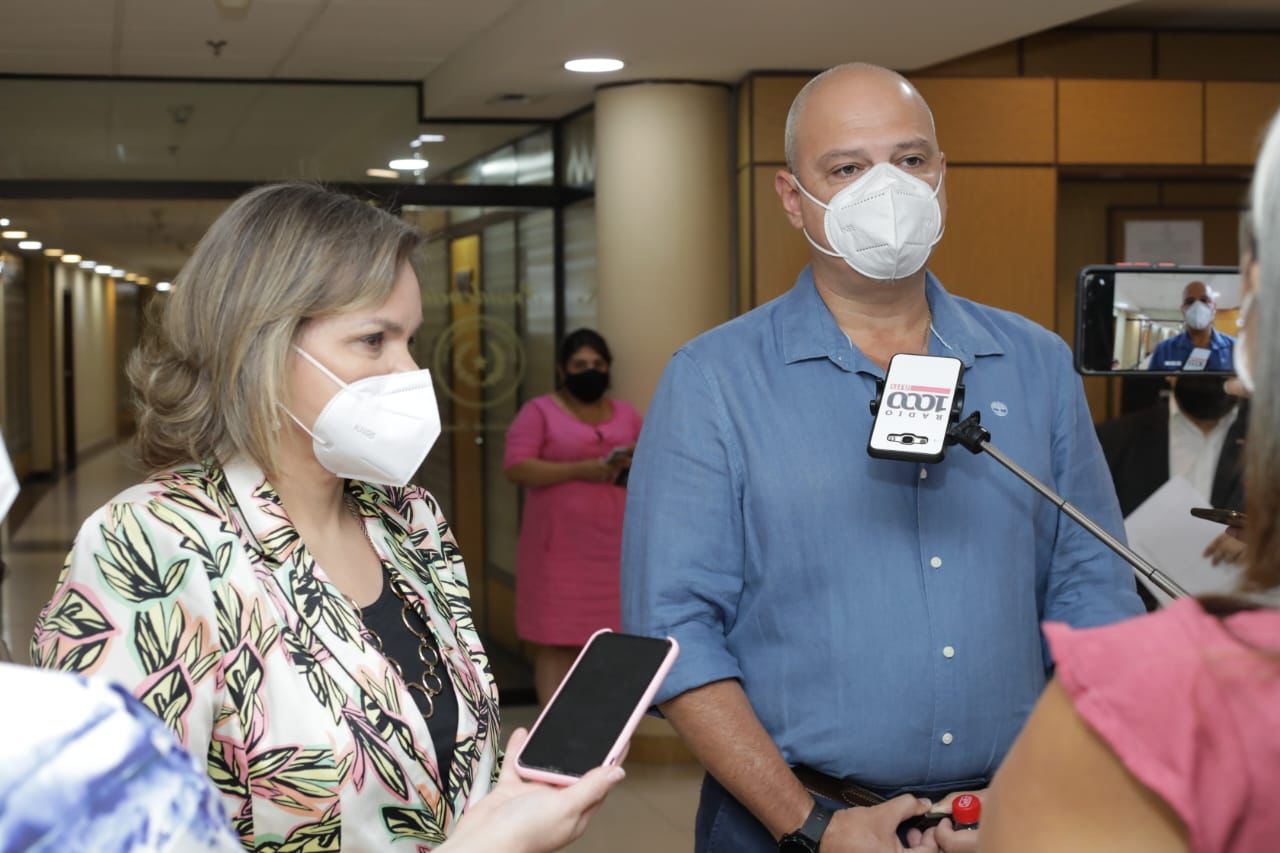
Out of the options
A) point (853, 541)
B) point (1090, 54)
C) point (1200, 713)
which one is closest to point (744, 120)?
point (1090, 54)

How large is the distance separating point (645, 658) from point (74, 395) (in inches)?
819

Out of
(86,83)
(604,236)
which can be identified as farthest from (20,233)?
(604,236)

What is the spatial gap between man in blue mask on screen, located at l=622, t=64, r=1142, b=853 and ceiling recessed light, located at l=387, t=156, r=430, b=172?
4932 mm

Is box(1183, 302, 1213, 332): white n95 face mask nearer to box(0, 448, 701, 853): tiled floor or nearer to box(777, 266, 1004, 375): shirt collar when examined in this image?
box(777, 266, 1004, 375): shirt collar

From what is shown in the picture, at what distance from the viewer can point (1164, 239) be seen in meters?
6.27

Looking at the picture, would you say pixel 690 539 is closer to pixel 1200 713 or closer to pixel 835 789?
pixel 835 789

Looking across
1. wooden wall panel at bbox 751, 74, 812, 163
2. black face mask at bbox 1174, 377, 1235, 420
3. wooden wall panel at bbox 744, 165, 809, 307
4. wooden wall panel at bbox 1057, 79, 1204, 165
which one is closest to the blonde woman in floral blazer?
black face mask at bbox 1174, 377, 1235, 420

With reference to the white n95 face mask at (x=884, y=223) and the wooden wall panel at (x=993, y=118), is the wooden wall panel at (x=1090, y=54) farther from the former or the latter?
the white n95 face mask at (x=884, y=223)

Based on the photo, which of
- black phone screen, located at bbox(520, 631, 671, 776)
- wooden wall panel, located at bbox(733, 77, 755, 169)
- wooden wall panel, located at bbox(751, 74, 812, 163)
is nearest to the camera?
black phone screen, located at bbox(520, 631, 671, 776)

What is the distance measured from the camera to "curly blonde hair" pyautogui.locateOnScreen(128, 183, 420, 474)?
67.6 inches

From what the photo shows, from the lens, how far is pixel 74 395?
2036 cm

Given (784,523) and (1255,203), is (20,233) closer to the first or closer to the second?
(784,523)

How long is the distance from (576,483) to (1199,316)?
4296mm

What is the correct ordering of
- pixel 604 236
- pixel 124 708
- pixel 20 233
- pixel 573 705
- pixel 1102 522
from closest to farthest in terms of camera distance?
pixel 124 708
pixel 573 705
pixel 1102 522
pixel 604 236
pixel 20 233
